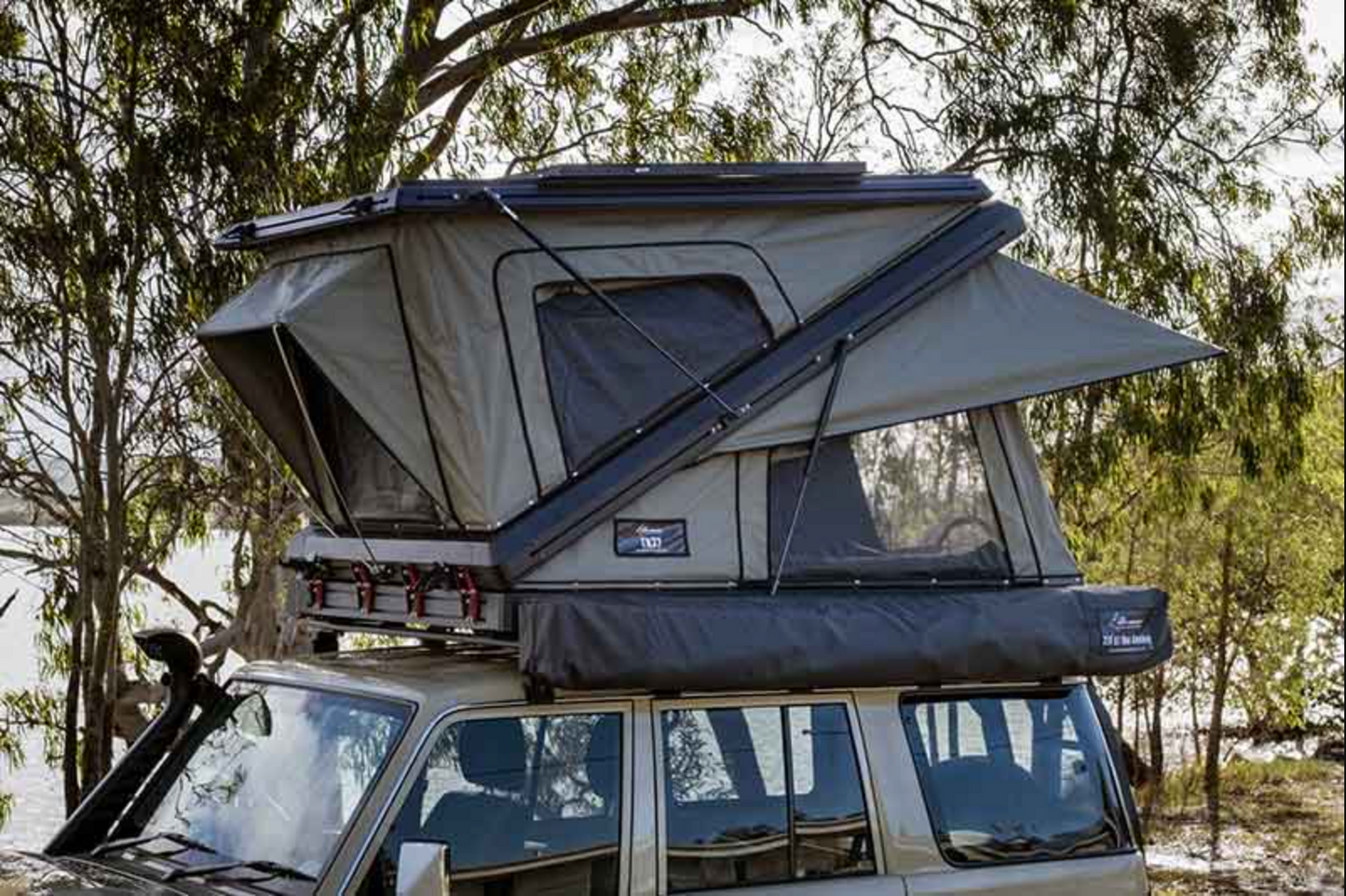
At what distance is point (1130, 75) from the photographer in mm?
14812

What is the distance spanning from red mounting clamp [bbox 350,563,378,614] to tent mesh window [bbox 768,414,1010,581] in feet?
4.36

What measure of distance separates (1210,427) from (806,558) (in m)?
8.73

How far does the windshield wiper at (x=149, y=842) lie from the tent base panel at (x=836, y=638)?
117 cm

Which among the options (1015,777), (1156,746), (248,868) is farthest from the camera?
(1156,746)

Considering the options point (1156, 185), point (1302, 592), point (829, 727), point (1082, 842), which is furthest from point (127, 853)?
point (1302, 592)

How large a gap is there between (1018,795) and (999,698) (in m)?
0.33

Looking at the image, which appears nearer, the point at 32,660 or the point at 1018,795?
the point at 1018,795

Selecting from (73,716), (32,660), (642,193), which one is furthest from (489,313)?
(32,660)

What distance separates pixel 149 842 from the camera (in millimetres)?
6137

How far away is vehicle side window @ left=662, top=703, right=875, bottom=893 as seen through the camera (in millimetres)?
5957

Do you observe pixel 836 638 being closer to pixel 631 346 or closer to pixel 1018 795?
pixel 1018 795

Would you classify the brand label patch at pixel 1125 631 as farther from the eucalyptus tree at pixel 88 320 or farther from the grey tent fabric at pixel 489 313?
the eucalyptus tree at pixel 88 320

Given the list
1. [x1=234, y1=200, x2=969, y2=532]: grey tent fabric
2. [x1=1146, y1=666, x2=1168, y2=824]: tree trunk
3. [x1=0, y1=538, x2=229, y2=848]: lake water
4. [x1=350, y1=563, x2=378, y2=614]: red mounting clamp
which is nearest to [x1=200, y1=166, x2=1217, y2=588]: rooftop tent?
[x1=234, y1=200, x2=969, y2=532]: grey tent fabric

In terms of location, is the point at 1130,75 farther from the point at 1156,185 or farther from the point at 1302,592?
the point at 1302,592
